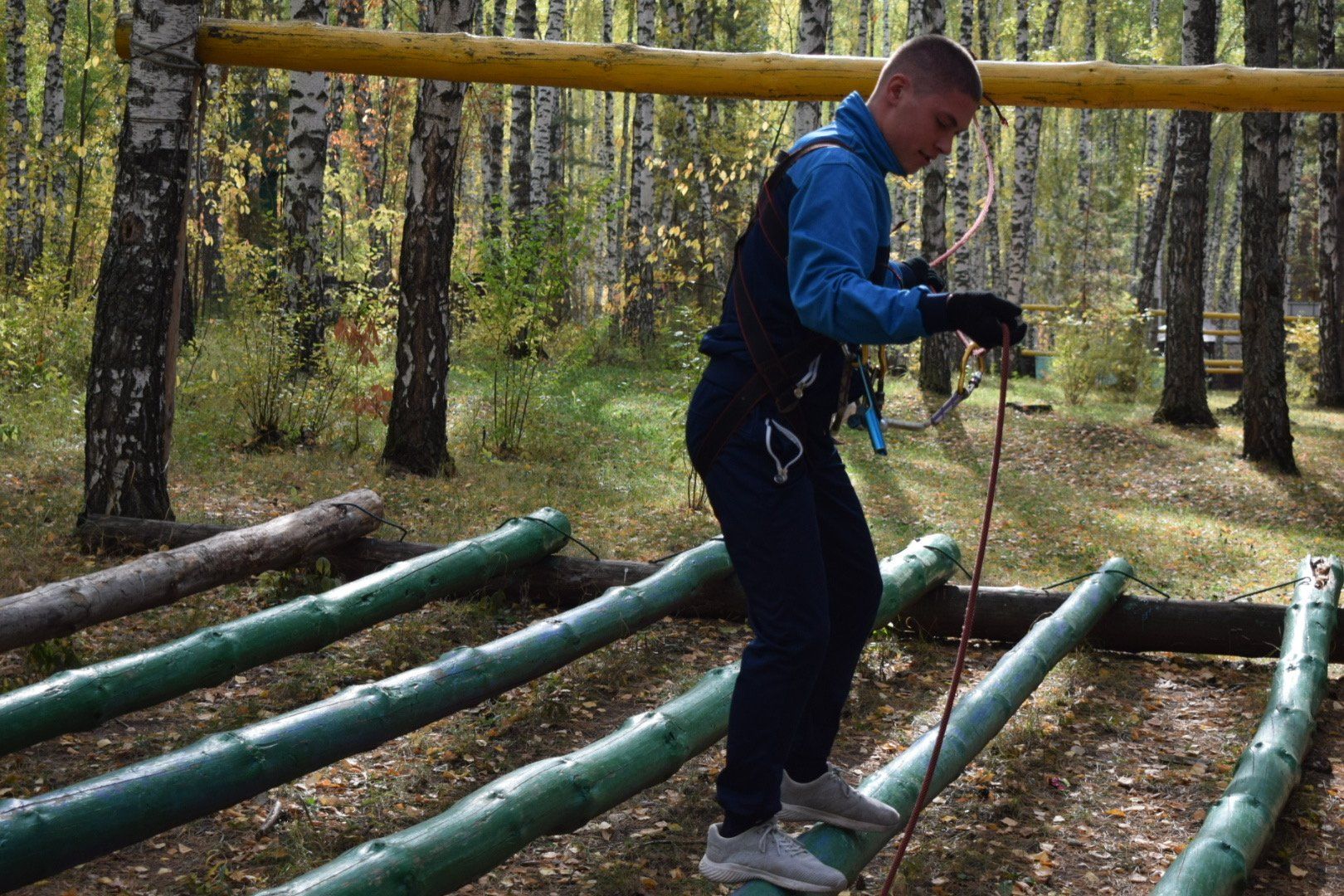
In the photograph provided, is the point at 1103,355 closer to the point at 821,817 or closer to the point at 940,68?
the point at 821,817

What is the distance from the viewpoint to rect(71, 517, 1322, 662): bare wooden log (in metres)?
6.28

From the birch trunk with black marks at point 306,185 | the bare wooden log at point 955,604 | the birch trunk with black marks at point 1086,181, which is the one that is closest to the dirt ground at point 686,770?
the bare wooden log at point 955,604

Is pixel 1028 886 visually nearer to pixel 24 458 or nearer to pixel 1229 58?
pixel 24 458

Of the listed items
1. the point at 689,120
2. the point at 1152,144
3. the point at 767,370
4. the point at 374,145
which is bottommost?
the point at 767,370

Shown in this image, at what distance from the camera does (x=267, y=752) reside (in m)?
3.65

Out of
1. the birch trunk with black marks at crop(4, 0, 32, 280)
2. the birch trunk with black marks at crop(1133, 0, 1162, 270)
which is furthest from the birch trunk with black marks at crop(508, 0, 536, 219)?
the birch trunk with black marks at crop(1133, 0, 1162, 270)

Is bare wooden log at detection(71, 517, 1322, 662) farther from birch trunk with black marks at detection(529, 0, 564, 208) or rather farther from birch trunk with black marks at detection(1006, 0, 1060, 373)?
birch trunk with black marks at detection(1006, 0, 1060, 373)

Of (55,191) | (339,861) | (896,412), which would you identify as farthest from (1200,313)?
(55,191)

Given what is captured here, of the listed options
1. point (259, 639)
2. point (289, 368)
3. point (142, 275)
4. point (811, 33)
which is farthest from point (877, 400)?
point (811, 33)

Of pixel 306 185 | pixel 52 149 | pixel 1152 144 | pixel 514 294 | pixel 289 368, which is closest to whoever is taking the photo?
pixel 289 368

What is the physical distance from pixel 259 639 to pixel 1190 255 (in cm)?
1236

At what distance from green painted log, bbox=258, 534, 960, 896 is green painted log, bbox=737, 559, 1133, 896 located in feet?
1.97

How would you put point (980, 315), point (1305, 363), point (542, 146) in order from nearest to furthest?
point (980, 315)
point (542, 146)
point (1305, 363)

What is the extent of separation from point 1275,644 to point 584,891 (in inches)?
161
